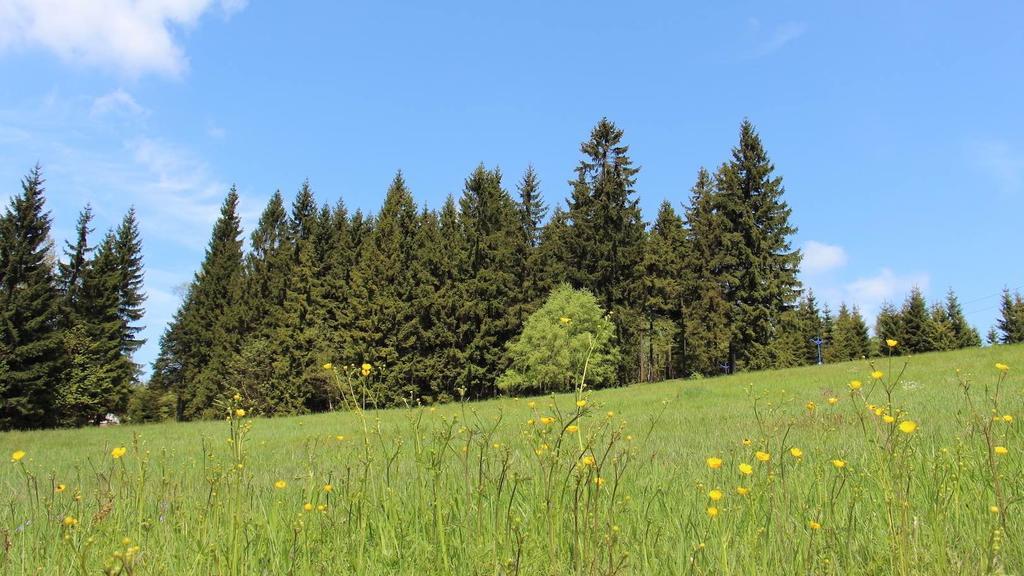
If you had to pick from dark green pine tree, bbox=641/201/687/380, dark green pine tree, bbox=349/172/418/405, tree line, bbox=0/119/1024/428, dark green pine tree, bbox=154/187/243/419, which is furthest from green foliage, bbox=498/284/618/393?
dark green pine tree, bbox=154/187/243/419

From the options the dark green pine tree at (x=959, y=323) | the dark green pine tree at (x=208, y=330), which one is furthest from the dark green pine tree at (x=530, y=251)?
the dark green pine tree at (x=959, y=323)

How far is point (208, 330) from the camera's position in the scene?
4156 cm

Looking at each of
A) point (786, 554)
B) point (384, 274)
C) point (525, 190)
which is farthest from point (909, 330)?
point (786, 554)

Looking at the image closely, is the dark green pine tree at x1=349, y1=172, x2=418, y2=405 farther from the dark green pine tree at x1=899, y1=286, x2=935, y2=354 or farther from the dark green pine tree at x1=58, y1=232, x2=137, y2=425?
the dark green pine tree at x1=899, y1=286, x2=935, y2=354

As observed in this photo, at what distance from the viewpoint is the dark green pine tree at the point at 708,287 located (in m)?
33.7

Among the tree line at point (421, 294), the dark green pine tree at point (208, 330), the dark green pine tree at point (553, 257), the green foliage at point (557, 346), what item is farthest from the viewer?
the dark green pine tree at point (208, 330)

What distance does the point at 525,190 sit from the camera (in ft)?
138

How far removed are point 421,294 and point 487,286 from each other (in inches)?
178

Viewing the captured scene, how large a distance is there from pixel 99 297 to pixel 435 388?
23817 mm

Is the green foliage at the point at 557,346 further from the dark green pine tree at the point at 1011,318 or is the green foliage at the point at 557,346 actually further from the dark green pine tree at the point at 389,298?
the dark green pine tree at the point at 1011,318

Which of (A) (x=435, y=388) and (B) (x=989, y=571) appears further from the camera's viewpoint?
(A) (x=435, y=388)

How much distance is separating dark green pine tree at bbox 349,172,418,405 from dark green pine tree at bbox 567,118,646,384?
1150 centimetres

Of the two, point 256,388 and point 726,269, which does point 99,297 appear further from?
point 726,269

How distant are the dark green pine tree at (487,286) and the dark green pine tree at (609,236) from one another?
4.53 meters
